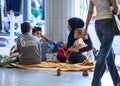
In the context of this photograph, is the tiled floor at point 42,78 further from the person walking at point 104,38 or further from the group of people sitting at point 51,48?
the person walking at point 104,38

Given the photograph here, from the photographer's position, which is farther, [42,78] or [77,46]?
[77,46]

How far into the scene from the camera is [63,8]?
744 cm

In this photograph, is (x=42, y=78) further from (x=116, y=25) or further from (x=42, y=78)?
(x=116, y=25)

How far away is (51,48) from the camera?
6.67 metres

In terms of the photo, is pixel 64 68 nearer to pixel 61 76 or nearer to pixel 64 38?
pixel 61 76

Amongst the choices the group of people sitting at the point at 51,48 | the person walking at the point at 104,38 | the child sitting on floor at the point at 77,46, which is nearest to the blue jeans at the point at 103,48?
the person walking at the point at 104,38

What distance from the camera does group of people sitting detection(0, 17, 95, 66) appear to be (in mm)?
5744

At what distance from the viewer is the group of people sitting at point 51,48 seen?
18.8 ft

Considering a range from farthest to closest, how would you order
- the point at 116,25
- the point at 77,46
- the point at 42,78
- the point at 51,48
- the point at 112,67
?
the point at 51,48 → the point at 77,46 → the point at 42,78 → the point at 112,67 → the point at 116,25

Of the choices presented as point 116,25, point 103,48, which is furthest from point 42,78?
point 116,25

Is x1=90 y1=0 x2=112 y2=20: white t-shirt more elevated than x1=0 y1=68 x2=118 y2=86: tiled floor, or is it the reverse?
x1=90 y1=0 x2=112 y2=20: white t-shirt

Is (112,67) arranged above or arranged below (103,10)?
below

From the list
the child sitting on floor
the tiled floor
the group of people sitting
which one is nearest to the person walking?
the tiled floor

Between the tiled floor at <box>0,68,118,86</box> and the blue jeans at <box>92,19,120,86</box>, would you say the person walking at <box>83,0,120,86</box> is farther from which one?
the tiled floor at <box>0,68,118,86</box>
